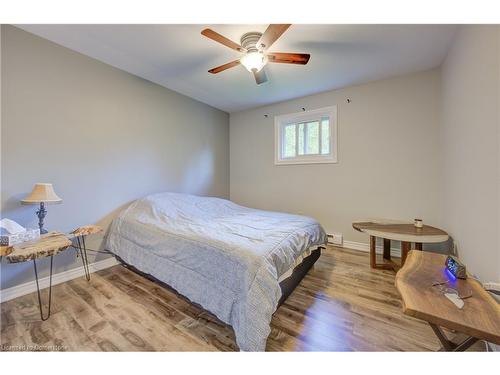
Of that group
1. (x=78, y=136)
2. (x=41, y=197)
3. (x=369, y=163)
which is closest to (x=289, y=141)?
(x=369, y=163)

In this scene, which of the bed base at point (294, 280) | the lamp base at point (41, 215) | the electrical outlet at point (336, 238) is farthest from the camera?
the electrical outlet at point (336, 238)

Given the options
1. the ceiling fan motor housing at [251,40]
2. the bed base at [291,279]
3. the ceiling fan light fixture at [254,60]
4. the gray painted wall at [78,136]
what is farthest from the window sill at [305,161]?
the ceiling fan motor housing at [251,40]

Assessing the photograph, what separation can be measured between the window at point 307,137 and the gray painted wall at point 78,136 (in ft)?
5.80

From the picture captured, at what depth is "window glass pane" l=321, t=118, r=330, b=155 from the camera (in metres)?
3.38

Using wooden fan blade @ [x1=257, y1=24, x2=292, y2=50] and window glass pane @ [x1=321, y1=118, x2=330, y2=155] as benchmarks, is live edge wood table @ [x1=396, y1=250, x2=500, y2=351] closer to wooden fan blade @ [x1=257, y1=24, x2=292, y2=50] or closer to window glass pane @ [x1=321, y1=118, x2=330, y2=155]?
wooden fan blade @ [x1=257, y1=24, x2=292, y2=50]

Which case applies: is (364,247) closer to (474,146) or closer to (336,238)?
(336,238)

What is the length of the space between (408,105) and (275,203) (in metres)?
2.49

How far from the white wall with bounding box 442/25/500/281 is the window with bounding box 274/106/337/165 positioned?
1384mm

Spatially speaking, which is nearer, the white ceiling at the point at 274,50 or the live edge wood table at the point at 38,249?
the live edge wood table at the point at 38,249

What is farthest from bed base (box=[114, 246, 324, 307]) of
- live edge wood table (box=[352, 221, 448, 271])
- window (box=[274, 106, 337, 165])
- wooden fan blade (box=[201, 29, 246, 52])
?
wooden fan blade (box=[201, 29, 246, 52])

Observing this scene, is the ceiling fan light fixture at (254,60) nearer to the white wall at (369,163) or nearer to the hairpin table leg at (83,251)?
the white wall at (369,163)

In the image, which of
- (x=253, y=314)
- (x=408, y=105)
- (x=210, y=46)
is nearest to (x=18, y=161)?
(x=210, y=46)

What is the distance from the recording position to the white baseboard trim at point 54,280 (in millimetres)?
1836

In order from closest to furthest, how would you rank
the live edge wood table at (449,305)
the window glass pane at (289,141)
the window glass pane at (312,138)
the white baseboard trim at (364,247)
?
the live edge wood table at (449,305), the white baseboard trim at (364,247), the window glass pane at (312,138), the window glass pane at (289,141)
